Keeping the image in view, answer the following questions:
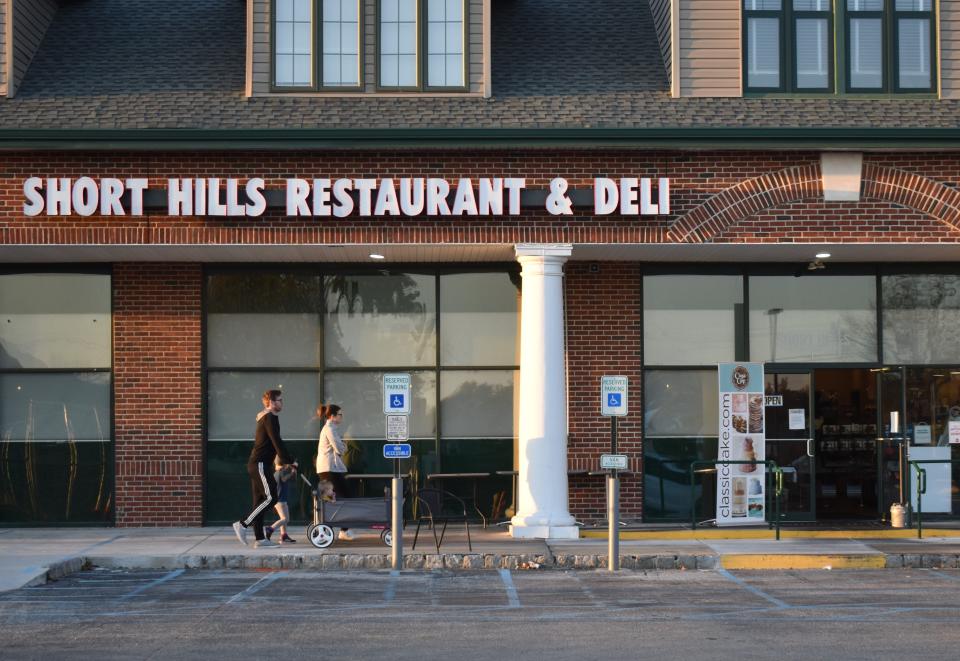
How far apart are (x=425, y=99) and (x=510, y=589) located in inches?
283

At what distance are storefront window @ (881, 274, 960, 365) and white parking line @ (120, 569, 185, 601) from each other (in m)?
10.0

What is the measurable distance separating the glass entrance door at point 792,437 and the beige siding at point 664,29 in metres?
4.46

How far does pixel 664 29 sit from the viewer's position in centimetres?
1880

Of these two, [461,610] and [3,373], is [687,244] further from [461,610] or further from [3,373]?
[3,373]

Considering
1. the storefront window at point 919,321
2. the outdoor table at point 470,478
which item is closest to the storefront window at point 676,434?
the outdoor table at point 470,478

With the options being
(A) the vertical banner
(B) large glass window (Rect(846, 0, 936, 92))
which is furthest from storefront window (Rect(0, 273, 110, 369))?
(B) large glass window (Rect(846, 0, 936, 92))

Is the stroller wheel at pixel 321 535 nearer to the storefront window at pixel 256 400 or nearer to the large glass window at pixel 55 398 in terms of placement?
the storefront window at pixel 256 400

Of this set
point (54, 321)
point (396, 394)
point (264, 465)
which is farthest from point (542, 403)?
point (54, 321)

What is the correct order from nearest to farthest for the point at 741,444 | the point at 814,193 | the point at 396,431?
the point at 396,431 → the point at 814,193 → the point at 741,444

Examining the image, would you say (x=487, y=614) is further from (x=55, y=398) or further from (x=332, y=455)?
(x=55, y=398)

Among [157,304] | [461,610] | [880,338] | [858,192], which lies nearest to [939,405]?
[880,338]

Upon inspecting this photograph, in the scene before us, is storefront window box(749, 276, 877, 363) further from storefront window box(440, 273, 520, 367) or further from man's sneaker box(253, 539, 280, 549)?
man's sneaker box(253, 539, 280, 549)

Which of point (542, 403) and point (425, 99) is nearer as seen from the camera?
point (542, 403)

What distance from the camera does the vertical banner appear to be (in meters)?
18.3
